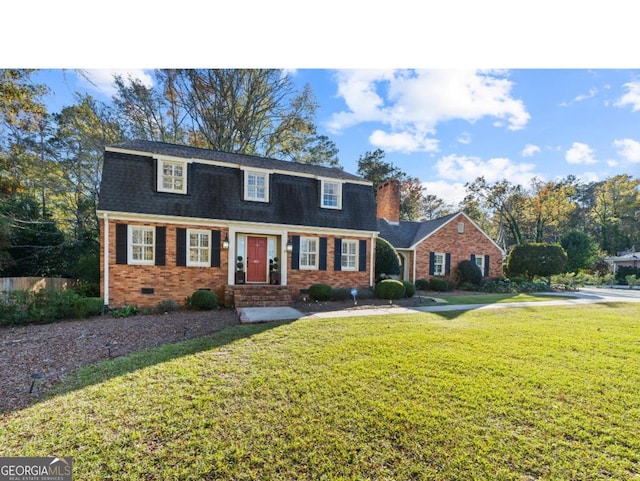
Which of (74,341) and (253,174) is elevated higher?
(253,174)

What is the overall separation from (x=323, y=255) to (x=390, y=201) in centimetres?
892

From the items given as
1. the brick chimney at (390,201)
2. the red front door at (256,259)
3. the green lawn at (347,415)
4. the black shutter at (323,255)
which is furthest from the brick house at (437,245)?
the green lawn at (347,415)

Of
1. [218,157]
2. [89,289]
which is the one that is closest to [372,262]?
[218,157]

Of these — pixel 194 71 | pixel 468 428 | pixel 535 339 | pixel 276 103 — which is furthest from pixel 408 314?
pixel 194 71

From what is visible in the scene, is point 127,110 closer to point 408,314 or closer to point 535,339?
point 408,314

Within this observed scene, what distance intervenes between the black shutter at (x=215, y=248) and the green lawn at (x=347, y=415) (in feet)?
18.5

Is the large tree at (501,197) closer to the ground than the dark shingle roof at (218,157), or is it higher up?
higher up

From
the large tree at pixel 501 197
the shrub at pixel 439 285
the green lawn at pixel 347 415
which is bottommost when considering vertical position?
the shrub at pixel 439 285

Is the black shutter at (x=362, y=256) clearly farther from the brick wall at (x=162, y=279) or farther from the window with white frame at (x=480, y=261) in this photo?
the window with white frame at (x=480, y=261)

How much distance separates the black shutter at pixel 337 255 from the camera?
12.4m

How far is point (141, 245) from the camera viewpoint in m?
9.89

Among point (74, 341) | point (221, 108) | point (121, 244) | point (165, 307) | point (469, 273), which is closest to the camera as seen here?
point (74, 341)

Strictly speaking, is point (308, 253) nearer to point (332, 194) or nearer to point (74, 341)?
point (332, 194)

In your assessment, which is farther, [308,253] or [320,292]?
[308,253]
